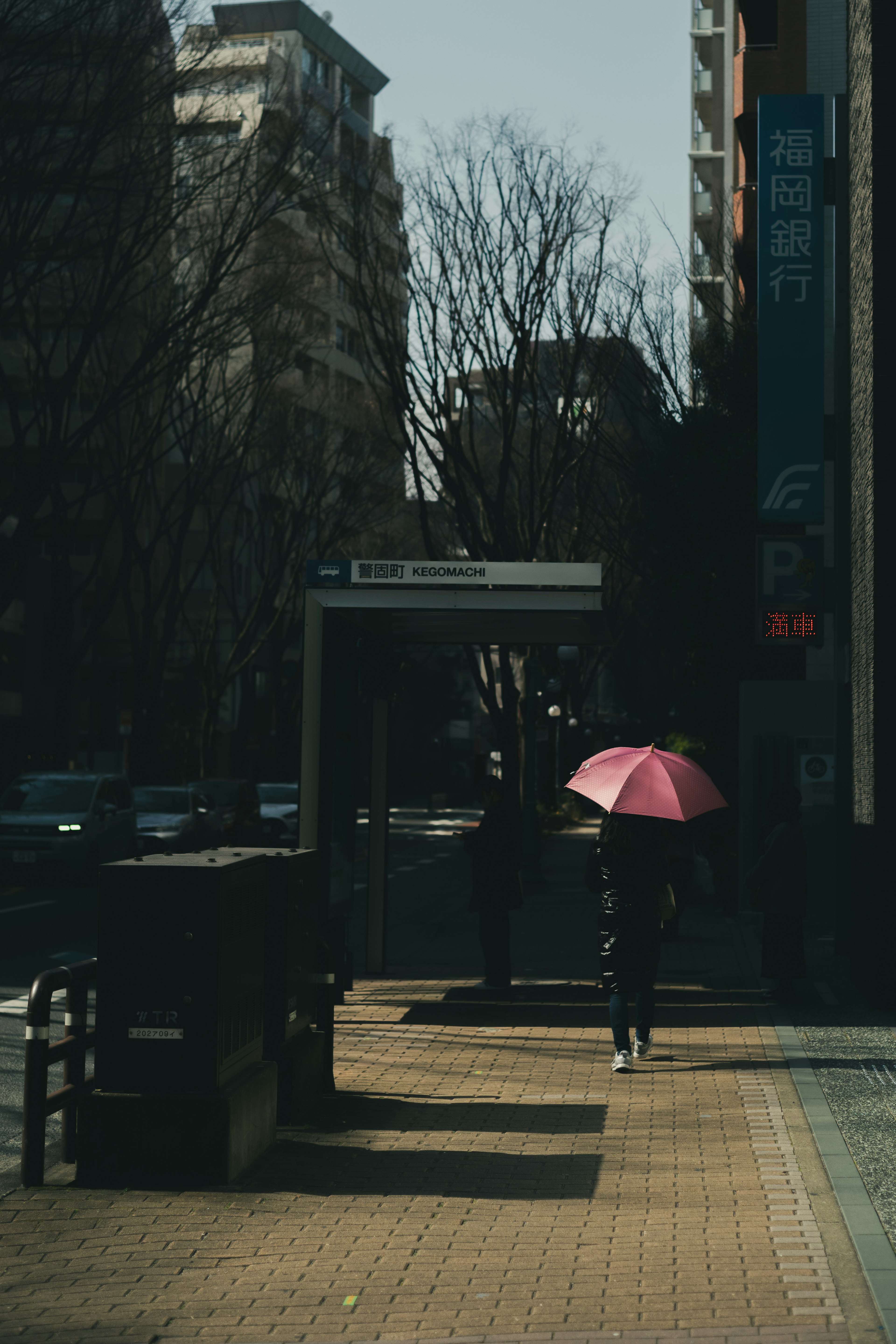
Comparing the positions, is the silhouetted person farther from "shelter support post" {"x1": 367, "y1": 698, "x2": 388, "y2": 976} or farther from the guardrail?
the guardrail

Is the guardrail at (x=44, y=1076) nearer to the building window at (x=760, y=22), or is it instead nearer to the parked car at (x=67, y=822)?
the parked car at (x=67, y=822)

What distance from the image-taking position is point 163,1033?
6.50 metres

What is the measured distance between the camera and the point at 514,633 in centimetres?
1320

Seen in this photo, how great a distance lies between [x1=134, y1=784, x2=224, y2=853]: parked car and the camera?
2700 centimetres

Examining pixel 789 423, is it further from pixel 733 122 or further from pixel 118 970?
pixel 733 122

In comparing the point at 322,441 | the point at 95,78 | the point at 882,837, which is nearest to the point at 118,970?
the point at 882,837

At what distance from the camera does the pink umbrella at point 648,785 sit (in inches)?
373

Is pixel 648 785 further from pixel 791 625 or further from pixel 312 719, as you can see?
pixel 791 625

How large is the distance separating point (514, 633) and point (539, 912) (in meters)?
8.91

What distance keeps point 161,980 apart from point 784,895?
6867 millimetres

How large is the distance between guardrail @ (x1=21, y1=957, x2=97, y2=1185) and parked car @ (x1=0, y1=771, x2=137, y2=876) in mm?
16900

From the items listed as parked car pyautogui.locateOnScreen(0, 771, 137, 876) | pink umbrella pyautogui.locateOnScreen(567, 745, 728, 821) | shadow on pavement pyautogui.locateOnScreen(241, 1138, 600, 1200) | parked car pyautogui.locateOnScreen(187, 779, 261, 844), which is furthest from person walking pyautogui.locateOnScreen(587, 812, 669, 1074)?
parked car pyautogui.locateOnScreen(0, 771, 137, 876)

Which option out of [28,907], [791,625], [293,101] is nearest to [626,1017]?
[791,625]

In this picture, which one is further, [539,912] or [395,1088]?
[539,912]
